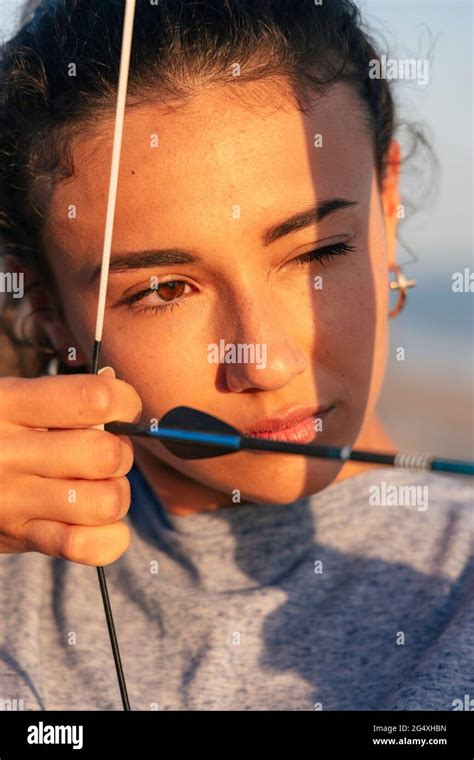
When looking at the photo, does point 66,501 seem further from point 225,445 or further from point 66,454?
point 225,445

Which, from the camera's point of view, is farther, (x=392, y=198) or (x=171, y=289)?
(x=392, y=198)

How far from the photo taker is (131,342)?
1047mm

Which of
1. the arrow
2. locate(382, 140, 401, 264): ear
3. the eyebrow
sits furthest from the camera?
locate(382, 140, 401, 264): ear

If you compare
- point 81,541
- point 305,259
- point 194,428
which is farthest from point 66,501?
point 305,259

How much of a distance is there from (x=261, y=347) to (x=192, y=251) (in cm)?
12

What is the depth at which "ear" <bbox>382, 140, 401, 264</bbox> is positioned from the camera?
1.22 metres

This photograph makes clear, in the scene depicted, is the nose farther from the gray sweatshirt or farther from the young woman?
the gray sweatshirt

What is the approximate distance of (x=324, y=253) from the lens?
1.01m

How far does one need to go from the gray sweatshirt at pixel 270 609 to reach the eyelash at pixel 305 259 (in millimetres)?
302

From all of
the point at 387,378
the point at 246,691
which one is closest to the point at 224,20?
the point at 246,691

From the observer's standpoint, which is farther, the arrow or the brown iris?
the brown iris

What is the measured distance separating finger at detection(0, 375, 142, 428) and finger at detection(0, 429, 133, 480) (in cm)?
1

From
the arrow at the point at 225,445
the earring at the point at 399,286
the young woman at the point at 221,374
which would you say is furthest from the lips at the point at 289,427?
the earring at the point at 399,286

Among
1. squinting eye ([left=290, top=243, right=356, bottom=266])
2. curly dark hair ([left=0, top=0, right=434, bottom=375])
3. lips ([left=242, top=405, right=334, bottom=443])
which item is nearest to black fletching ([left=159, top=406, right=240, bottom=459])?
lips ([left=242, top=405, right=334, bottom=443])
